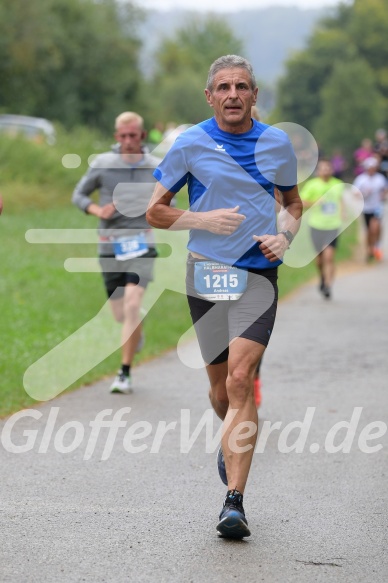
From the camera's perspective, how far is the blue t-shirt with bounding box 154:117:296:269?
230 inches

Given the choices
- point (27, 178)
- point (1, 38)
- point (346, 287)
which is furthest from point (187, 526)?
point (1, 38)

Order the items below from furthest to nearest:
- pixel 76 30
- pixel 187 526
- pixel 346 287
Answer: pixel 76 30
pixel 346 287
pixel 187 526

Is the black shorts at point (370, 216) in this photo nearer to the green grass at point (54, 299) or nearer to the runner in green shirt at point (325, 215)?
the green grass at point (54, 299)

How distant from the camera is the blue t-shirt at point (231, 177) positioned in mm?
5836

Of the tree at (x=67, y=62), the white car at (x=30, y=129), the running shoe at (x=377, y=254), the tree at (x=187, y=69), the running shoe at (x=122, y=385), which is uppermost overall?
the tree at (x=187, y=69)

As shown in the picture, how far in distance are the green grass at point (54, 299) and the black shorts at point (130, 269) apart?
942 millimetres

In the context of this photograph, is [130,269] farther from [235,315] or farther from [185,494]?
[235,315]

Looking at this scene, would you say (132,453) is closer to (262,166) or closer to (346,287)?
(262,166)

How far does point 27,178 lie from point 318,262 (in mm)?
13623

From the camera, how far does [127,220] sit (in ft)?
32.8

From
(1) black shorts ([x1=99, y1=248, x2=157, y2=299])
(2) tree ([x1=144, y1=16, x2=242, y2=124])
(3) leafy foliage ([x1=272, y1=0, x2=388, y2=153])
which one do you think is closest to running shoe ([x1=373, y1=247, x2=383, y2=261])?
(2) tree ([x1=144, y1=16, x2=242, y2=124])

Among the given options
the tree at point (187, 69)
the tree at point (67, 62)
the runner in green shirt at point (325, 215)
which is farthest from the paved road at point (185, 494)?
the tree at point (67, 62)

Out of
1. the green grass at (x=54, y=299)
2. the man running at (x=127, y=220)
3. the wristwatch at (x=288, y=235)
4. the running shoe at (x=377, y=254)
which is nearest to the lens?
the wristwatch at (x=288, y=235)

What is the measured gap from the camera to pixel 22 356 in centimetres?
1115
